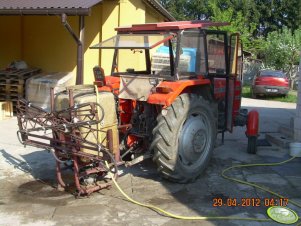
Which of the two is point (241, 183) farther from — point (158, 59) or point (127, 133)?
point (158, 59)

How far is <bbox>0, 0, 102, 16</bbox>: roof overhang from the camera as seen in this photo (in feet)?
29.6

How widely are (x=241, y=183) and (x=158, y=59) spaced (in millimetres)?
2223

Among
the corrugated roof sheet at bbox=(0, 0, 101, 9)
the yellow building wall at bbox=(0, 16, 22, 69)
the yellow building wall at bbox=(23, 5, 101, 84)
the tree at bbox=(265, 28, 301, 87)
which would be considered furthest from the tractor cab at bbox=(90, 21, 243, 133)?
the tree at bbox=(265, 28, 301, 87)

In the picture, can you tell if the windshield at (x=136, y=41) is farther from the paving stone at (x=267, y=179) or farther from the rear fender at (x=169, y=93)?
the paving stone at (x=267, y=179)

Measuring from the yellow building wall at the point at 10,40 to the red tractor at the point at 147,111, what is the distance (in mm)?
7348

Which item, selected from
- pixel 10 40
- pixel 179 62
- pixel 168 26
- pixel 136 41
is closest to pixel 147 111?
pixel 179 62

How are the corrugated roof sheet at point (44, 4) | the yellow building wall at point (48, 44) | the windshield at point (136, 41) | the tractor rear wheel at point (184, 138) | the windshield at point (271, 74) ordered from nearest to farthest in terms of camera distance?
the tractor rear wheel at point (184, 138) < the windshield at point (136, 41) < the corrugated roof sheet at point (44, 4) < the yellow building wall at point (48, 44) < the windshield at point (271, 74)

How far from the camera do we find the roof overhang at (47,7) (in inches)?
355

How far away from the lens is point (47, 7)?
9359 millimetres

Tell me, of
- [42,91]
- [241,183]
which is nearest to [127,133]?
[241,183]

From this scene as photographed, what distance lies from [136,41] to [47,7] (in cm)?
444

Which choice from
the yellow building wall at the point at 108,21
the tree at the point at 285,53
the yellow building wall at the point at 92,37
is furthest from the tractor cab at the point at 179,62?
the tree at the point at 285,53
